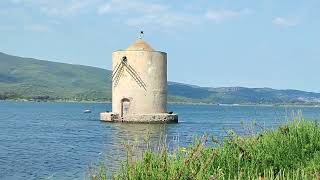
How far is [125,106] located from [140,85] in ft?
7.62

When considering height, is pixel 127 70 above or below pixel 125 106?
above

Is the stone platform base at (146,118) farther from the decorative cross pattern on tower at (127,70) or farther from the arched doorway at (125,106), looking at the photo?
the decorative cross pattern on tower at (127,70)

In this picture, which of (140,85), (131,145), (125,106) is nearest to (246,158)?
(131,145)

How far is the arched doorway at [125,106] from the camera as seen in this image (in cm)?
4738

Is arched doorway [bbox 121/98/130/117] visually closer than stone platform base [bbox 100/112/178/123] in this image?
No

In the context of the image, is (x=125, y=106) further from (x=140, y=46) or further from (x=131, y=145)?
(x=131, y=145)

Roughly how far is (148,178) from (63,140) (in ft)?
83.4

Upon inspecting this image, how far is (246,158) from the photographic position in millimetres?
10227

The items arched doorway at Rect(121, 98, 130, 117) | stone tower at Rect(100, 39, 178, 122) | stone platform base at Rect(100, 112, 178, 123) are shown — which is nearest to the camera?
stone platform base at Rect(100, 112, 178, 123)

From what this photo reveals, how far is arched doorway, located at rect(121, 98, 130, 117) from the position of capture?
155ft

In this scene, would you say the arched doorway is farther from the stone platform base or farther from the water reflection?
the water reflection

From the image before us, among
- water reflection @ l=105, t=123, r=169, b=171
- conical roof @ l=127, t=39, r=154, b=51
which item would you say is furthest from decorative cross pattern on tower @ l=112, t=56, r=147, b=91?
water reflection @ l=105, t=123, r=169, b=171

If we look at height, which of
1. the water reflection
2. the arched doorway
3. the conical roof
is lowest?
the water reflection

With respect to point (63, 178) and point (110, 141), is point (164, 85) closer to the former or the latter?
point (110, 141)
